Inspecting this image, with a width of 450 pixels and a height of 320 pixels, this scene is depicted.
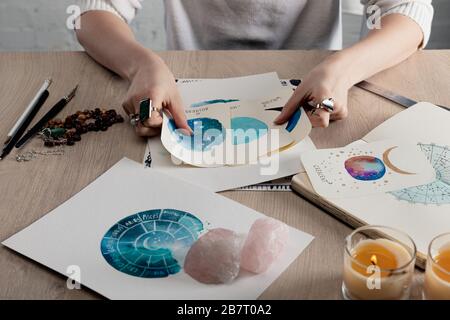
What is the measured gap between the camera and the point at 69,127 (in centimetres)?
96

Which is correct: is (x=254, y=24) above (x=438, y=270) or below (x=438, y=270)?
below

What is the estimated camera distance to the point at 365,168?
822mm

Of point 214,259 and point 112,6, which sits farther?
point 112,6

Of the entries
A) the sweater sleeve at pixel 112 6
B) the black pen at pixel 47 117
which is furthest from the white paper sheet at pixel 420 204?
the sweater sleeve at pixel 112 6

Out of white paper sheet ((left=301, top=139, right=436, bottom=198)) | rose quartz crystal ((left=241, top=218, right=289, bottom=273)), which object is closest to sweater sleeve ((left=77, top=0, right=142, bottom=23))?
white paper sheet ((left=301, top=139, right=436, bottom=198))

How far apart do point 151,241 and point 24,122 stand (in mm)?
367

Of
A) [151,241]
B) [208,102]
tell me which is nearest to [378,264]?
[151,241]

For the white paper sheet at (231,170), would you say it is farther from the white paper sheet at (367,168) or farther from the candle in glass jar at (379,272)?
the candle in glass jar at (379,272)

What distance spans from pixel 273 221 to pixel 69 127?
1.34ft

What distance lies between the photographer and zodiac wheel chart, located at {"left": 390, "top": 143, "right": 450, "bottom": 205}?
0.76 metres

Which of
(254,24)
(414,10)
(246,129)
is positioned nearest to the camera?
(246,129)

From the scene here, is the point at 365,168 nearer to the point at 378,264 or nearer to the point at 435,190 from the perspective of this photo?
the point at 435,190
